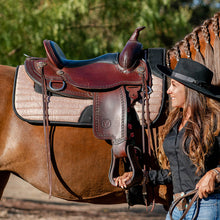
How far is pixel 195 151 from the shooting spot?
172 centimetres

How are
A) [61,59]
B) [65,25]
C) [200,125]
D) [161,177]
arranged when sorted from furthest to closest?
[65,25] < [61,59] < [161,177] < [200,125]

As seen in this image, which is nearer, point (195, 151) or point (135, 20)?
point (195, 151)

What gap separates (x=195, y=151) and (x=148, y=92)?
61 cm

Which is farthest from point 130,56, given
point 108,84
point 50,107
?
point 50,107

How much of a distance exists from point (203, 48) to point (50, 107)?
44.0 inches

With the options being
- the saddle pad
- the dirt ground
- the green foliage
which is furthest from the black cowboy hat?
the dirt ground

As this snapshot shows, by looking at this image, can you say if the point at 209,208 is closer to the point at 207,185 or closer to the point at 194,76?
the point at 207,185

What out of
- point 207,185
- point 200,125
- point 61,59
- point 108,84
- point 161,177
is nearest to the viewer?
point 207,185

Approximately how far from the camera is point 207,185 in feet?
5.49

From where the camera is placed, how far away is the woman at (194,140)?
→ 1.72 m

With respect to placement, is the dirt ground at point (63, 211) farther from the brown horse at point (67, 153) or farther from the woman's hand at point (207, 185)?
the woman's hand at point (207, 185)

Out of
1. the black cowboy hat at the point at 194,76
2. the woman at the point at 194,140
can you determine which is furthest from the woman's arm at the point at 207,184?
the black cowboy hat at the point at 194,76

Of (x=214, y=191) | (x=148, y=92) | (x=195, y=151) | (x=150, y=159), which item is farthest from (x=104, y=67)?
(x=214, y=191)

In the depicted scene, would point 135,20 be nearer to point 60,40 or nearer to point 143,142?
point 60,40
